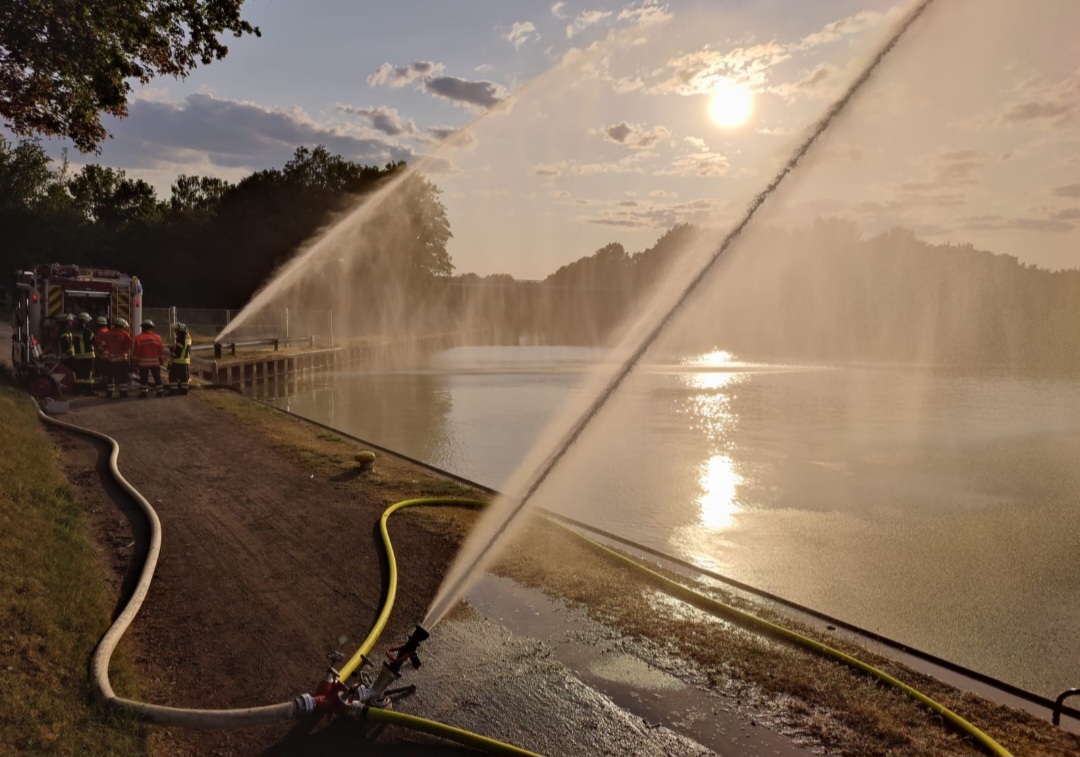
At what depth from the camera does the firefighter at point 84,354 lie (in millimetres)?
19094

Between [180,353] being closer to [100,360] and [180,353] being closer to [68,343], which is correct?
[100,360]

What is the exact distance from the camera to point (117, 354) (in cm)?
2009

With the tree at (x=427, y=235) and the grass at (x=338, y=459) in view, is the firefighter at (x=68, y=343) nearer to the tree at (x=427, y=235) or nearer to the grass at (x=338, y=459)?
the grass at (x=338, y=459)

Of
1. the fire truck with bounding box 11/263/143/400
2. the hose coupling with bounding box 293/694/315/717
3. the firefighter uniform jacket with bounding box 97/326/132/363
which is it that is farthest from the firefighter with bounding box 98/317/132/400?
the hose coupling with bounding box 293/694/315/717

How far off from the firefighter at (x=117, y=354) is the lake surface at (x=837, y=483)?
228 inches

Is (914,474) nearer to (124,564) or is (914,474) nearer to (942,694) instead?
(942,694)

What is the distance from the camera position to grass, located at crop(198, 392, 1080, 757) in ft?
18.1

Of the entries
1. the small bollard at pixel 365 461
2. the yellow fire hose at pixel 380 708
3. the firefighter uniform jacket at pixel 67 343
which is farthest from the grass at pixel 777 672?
the firefighter uniform jacket at pixel 67 343

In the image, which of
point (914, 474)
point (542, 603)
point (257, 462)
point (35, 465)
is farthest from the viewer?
point (914, 474)

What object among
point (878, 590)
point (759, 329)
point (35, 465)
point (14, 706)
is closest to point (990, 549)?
point (878, 590)

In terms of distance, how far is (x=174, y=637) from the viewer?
6.75 meters

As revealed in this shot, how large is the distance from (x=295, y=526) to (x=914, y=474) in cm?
1333

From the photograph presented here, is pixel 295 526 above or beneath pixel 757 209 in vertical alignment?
beneath

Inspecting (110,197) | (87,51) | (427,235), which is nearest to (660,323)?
(87,51)
